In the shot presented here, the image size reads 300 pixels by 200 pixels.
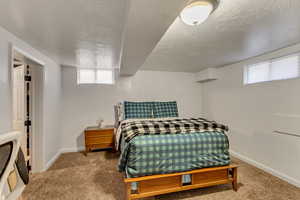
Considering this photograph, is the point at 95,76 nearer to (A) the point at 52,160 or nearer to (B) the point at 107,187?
(A) the point at 52,160

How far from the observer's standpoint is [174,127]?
1.88m

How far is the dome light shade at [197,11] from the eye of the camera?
3.82 ft

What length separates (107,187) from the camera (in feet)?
6.50

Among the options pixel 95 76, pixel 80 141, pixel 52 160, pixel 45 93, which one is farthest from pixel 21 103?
pixel 95 76

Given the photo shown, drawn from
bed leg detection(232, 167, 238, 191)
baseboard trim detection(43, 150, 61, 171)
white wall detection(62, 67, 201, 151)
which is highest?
white wall detection(62, 67, 201, 151)

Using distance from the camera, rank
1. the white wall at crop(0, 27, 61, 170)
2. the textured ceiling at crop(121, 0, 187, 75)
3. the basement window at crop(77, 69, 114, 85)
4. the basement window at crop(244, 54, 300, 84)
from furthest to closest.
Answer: the basement window at crop(77, 69, 114, 85), the basement window at crop(244, 54, 300, 84), the white wall at crop(0, 27, 61, 170), the textured ceiling at crop(121, 0, 187, 75)

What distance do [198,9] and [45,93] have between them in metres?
2.77

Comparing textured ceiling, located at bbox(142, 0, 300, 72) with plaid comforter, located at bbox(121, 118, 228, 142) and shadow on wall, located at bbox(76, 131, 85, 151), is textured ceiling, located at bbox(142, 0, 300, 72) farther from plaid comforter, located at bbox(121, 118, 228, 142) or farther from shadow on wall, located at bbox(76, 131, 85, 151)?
shadow on wall, located at bbox(76, 131, 85, 151)

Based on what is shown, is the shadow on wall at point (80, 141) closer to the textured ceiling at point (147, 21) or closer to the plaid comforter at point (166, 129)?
the plaid comforter at point (166, 129)

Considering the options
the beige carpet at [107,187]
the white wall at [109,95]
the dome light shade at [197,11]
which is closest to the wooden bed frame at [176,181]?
the beige carpet at [107,187]

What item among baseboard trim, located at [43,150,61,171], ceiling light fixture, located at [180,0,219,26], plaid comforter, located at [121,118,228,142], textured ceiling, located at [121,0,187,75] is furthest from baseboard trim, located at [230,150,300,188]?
baseboard trim, located at [43,150,61,171]

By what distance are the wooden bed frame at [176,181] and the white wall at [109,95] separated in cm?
226

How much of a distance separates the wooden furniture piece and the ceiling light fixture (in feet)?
9.04

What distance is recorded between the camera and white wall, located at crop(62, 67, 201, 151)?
3.35 meters
